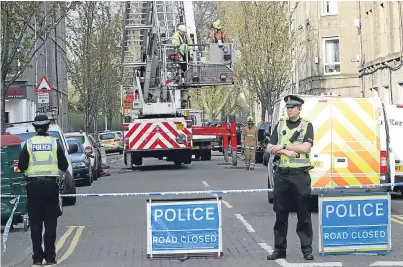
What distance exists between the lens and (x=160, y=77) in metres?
31.0

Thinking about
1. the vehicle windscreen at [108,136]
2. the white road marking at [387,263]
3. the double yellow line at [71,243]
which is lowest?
the double yellow line at [71,243]

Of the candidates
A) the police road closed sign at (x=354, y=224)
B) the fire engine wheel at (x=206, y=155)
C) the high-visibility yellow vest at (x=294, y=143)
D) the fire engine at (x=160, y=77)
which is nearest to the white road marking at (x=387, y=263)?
the police road closed sign at (x=354, y=224)

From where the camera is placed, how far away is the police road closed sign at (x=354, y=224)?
1131cm

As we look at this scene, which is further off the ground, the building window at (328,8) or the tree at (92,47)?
the building window at (328,8)

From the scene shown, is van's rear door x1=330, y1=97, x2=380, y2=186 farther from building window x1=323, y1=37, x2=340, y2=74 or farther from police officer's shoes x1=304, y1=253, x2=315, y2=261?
building window x1=323, y1=37, x2=340, y2=74

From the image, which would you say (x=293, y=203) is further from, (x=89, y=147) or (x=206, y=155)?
(x=206, y=155)

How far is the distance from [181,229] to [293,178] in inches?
62.6

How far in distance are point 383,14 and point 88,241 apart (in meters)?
29.4

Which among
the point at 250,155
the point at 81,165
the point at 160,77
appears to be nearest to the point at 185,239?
the point at 81,165

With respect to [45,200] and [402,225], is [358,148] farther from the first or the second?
[45,200]

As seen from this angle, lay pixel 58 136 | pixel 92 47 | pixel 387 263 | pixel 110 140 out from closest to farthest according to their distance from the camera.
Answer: pixel 387 263 < pixel 58 136 < pixel 92 47 < pixel 110 140

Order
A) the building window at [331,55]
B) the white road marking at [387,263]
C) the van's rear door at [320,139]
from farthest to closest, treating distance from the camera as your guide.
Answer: the building window at [331,55] → the van's rear door at [320,139] → the white road marking at [387,263]

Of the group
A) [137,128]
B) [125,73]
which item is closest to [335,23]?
[125,73]

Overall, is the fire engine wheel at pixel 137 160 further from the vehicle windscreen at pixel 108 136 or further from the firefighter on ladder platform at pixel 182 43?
the vehicle windscreen at pixel 108 136
